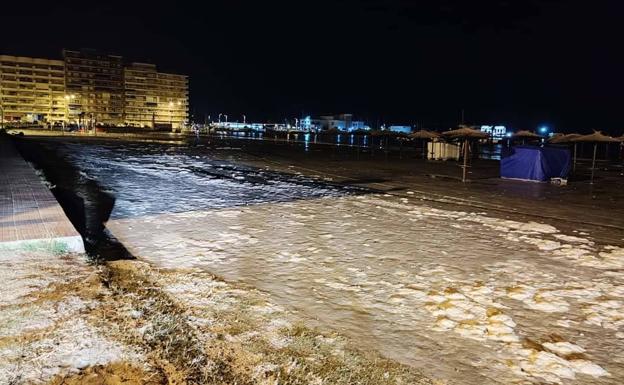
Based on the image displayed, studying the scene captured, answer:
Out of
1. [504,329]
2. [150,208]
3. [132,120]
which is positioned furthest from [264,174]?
[132,120]

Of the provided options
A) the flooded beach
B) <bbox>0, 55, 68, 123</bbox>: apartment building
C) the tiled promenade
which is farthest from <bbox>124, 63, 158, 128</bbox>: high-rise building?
the flooded beach

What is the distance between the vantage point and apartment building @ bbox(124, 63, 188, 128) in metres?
179

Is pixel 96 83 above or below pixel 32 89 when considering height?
above

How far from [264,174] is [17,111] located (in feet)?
515

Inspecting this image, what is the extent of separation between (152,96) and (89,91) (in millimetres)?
25490

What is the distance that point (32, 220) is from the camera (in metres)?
8.55

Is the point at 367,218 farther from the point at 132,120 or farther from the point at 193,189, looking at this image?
the point at 132,120

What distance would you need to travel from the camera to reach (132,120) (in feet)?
572

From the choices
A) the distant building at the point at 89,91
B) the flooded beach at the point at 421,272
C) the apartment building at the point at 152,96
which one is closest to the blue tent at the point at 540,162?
the flooded beach at the point at 421,272

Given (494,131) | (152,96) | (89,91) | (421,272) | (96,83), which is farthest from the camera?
(152,96)

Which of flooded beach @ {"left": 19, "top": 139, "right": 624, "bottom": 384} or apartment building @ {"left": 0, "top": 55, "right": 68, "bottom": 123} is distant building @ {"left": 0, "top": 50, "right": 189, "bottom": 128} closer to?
apartment building @ {"left": 0, "top": 55, "right": 68, "bottom": 123}

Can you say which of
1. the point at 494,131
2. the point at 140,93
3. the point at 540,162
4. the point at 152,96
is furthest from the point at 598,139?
the point at 152,96

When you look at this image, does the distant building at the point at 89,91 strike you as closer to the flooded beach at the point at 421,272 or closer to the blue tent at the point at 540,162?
the blue tent at the point at 540,162

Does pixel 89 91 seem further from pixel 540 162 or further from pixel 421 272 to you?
pixel 421 272
